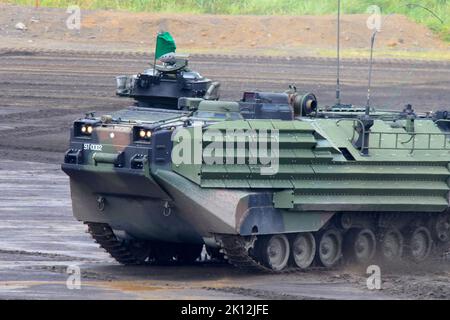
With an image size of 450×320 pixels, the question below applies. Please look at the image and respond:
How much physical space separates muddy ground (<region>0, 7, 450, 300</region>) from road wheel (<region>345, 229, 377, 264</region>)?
37 cm

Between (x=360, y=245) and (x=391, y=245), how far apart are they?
61 centimetres

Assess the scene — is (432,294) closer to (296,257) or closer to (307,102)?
(296,257)

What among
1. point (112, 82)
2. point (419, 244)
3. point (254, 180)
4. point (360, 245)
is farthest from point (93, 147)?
point (112, 82)

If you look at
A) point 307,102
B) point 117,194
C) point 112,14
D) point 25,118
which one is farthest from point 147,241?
point 112,14

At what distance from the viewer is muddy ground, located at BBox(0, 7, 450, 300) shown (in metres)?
17.7

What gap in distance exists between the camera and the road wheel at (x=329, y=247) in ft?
65.5

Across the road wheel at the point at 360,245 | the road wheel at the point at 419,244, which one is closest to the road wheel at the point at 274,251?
the road wheel at the point at 360,245

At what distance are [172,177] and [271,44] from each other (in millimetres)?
30016

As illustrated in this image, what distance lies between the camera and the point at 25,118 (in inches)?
1394
